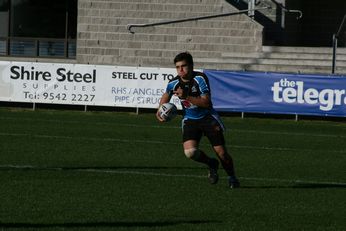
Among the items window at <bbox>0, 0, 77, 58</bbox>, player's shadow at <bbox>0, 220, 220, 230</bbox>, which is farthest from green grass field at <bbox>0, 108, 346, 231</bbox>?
window at <bbox>0, 0, 77, 58</bbox>

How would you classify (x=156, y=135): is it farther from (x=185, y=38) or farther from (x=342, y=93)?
(x=185, y=38)

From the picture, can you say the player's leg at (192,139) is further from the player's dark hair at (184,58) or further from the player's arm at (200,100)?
the player's dark hair at (184,58)

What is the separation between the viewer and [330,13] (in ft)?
108

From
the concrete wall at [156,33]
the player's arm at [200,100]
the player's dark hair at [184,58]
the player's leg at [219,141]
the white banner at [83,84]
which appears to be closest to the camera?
the player's dark hair at [184,58]

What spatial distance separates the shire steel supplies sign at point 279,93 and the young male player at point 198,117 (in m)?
12.1

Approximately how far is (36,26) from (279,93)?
11.5 meters

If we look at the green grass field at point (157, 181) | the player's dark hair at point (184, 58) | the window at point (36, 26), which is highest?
the window at point (36, 26)

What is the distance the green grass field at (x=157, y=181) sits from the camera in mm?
9594

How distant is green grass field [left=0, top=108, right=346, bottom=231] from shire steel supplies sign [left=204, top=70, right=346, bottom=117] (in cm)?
260

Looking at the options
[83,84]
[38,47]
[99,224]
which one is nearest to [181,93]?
[99,224]

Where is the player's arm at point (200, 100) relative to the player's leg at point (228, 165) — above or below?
above

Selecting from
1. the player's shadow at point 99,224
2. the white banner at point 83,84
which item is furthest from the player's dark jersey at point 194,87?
the white banner at point 83,84

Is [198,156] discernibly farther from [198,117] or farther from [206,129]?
[198,117]

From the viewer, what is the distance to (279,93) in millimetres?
24562
